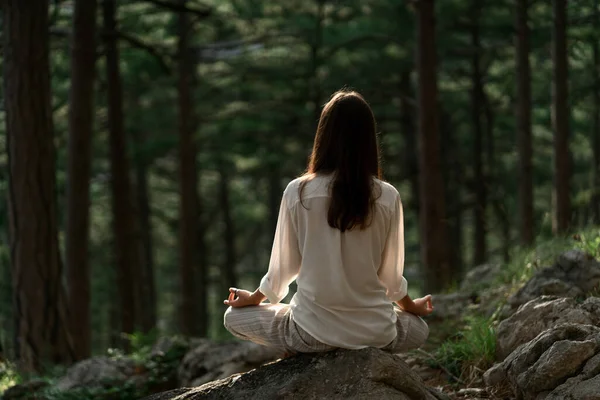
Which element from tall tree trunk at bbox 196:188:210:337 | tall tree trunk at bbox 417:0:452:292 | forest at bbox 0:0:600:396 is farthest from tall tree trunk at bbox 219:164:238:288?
tall tree trunk at bbox 417:0:452:292

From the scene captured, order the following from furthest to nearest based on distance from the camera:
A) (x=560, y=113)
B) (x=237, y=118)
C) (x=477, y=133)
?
(x=477, y=133)
(x=237, y=118)
(x=560, y=113)

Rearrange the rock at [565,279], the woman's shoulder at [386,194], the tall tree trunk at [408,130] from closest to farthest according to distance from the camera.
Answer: the woman's shoulder at [386,194] < the rock at [565,279] < the tall tree trunk at [408,130]

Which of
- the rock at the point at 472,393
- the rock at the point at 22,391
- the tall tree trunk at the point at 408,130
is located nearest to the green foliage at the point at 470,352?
the rock at the point at 472,393

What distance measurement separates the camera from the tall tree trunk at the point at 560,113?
1296cm

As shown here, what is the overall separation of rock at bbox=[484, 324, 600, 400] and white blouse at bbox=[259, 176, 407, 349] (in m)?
0.83

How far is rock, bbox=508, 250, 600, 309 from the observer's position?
604cm

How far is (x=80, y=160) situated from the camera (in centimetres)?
1123

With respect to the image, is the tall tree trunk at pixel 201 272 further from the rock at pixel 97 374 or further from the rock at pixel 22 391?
the rock at pixel 22 391

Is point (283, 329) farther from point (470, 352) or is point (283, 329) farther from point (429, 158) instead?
point (429, 158)

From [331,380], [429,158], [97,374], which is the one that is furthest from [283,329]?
[429,158]

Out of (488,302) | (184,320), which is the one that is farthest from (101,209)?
(488,302)

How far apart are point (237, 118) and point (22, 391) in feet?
37.4

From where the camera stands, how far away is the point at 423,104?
467 inches

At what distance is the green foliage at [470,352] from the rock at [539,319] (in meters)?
0.08
